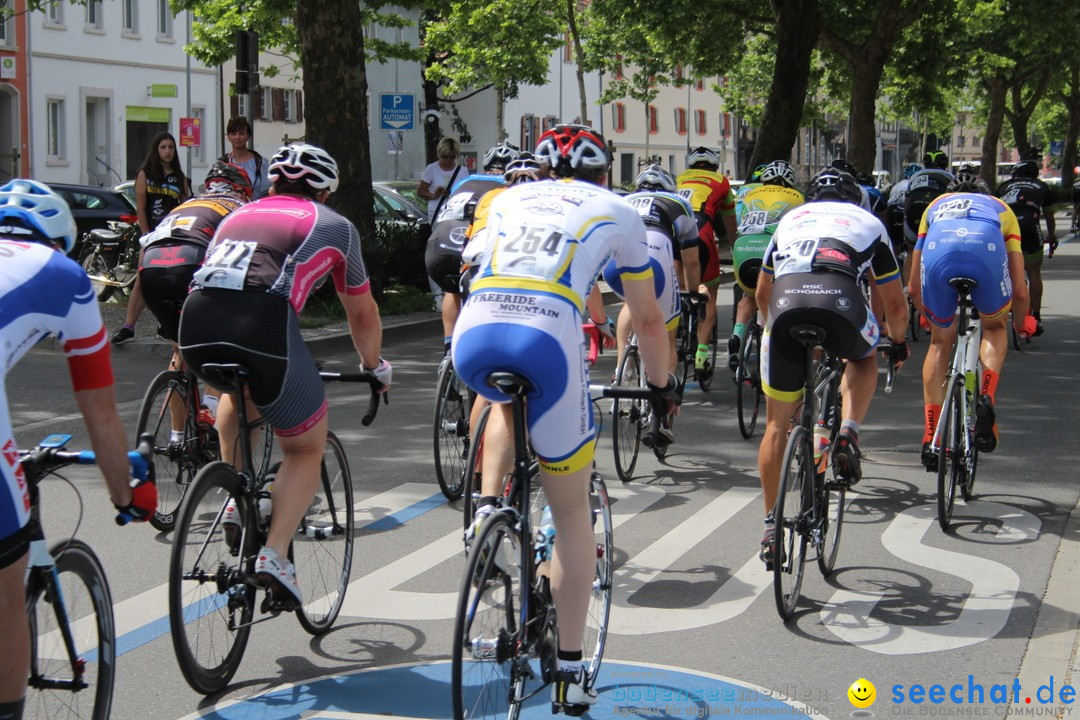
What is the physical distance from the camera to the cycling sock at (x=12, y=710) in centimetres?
342

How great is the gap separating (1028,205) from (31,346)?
1319cm

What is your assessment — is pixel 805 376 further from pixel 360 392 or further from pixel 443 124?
pixel 443 124

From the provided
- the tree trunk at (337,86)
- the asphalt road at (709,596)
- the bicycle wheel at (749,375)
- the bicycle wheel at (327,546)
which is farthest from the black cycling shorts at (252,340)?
the tree trunk at (337,86)

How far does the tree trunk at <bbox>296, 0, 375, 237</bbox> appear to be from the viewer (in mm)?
16516

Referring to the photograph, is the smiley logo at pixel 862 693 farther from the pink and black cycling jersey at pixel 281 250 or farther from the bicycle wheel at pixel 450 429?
the bicycle wheel at pixel 450 429

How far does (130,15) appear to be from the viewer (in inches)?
1709

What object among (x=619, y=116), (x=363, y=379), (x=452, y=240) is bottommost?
(x=363, y=379)

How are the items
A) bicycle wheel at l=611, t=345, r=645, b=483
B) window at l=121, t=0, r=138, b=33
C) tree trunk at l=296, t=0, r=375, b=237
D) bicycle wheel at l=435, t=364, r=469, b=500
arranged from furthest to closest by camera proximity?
window at l=121, t=0, r=138, b=33
tree trunk at l=296, t=0, r=375, b=237
bicycle wheel at l=611, t=345, r=645, b=483
bicycle wheel at l=435, t=364, r=469, b=500

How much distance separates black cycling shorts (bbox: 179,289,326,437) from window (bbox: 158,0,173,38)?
138 ft

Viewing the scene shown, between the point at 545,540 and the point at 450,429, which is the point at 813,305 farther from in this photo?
the point at 450,429

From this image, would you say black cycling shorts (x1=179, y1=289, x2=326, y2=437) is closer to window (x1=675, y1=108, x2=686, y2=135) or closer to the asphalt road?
the asphalt road

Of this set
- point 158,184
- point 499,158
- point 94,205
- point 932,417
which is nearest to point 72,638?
point 932,417

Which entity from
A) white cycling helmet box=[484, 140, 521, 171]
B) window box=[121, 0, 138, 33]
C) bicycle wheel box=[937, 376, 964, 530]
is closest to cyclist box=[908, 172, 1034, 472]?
bicycle wheel box=[937, 376, 964, 530]

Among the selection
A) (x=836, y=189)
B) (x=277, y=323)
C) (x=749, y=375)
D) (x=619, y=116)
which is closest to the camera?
(x=277, y=323)
